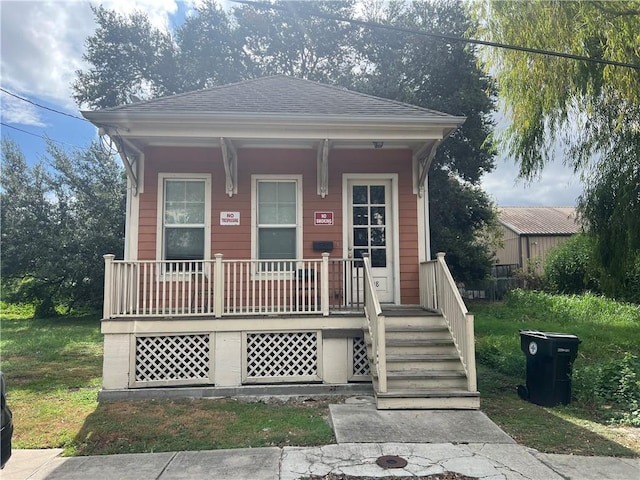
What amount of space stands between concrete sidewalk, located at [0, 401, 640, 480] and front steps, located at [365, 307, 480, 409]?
2.27 ft

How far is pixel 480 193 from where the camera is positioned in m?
→ 18.7

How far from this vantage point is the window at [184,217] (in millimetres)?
6895

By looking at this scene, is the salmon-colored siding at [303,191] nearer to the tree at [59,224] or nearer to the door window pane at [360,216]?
the door window pane at [360,216]

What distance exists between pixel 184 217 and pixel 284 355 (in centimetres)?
274

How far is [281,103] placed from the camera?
6.96m

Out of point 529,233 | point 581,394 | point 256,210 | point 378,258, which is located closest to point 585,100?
point 378,258

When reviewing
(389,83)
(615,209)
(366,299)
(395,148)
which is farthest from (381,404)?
(389,83)

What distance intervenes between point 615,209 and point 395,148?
4002 millimetres

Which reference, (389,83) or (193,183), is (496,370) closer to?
(193,183)

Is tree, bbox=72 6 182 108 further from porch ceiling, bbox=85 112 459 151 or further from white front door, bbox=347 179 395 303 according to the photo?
white front door, bbox=347 179 395 303

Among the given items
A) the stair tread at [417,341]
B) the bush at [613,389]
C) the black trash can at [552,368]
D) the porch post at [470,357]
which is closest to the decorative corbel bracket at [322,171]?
the stair tread at [417,341]

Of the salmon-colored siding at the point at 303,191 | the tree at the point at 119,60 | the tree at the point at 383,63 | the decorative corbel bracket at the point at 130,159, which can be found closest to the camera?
the decorative corbel bracket at the point at 130,159

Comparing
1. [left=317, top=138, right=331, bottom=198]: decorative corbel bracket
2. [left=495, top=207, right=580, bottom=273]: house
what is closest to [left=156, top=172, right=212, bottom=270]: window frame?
[left=317, top=138, right=331, bottom=198]: decorative corbel bracket

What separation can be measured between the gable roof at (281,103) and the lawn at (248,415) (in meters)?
3.82
